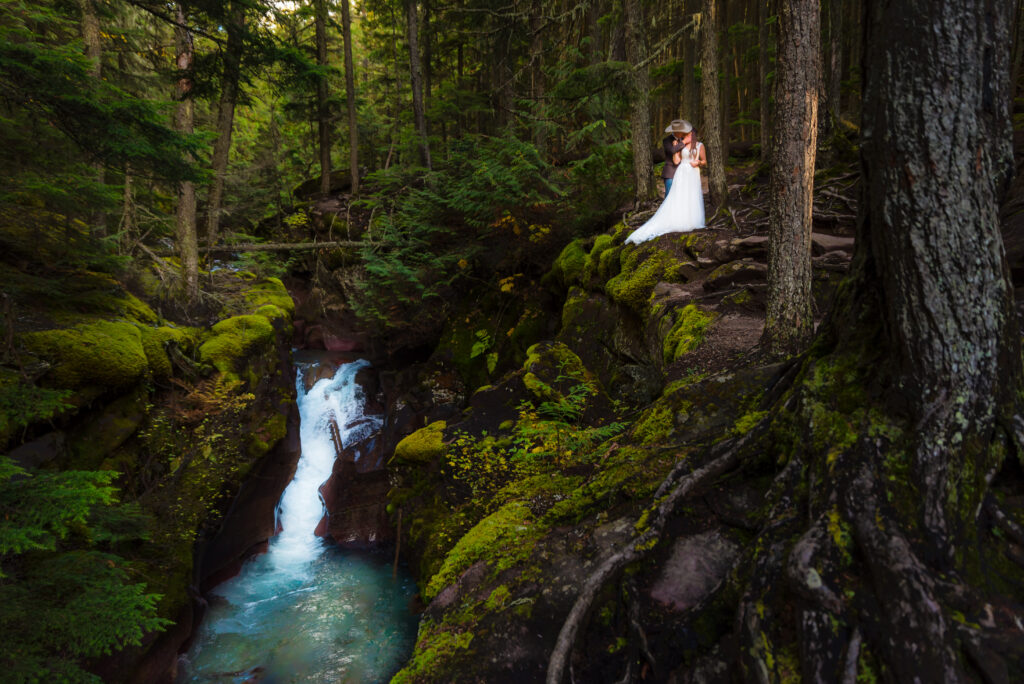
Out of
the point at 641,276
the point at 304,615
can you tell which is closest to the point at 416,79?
the point at 641,276

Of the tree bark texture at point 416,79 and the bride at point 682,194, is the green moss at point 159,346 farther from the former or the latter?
the tree bark texture at point 416,79

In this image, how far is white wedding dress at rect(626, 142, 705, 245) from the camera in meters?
8.84

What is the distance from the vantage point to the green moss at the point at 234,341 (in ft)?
32.0

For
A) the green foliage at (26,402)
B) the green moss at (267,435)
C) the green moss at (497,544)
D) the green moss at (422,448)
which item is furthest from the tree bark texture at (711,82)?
the green moss at (267,435)

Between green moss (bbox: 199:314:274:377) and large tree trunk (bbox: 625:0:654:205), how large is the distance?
9425 millimetres

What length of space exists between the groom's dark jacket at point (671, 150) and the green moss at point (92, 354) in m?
9.85

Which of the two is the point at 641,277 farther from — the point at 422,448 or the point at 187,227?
the point at 187,227

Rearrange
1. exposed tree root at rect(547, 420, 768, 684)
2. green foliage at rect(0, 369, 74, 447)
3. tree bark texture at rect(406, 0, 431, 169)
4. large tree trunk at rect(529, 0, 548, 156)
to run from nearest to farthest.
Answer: exposed tree root at rect(547, 420, 768, 684), green foliage at rect(0, 369, 74, 447), large tree trunk at rect(529, 0, 548, 156), tree bark texture at rect(406, 0, 431, 169)

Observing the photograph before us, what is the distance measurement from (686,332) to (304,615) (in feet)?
23.8

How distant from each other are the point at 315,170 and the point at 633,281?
2428 centimetres

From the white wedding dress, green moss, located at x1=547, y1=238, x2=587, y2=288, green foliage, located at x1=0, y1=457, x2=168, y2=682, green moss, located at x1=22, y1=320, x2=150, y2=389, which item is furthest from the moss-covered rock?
green moss, located at x1=22, y1=320, x2=150, y2=389

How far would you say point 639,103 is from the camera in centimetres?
1026

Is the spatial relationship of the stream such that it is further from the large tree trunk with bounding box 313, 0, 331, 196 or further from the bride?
the large tree trunk with bounding box 313, 0, 331, 196

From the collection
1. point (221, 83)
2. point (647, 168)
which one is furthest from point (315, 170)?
point (647, 168)
